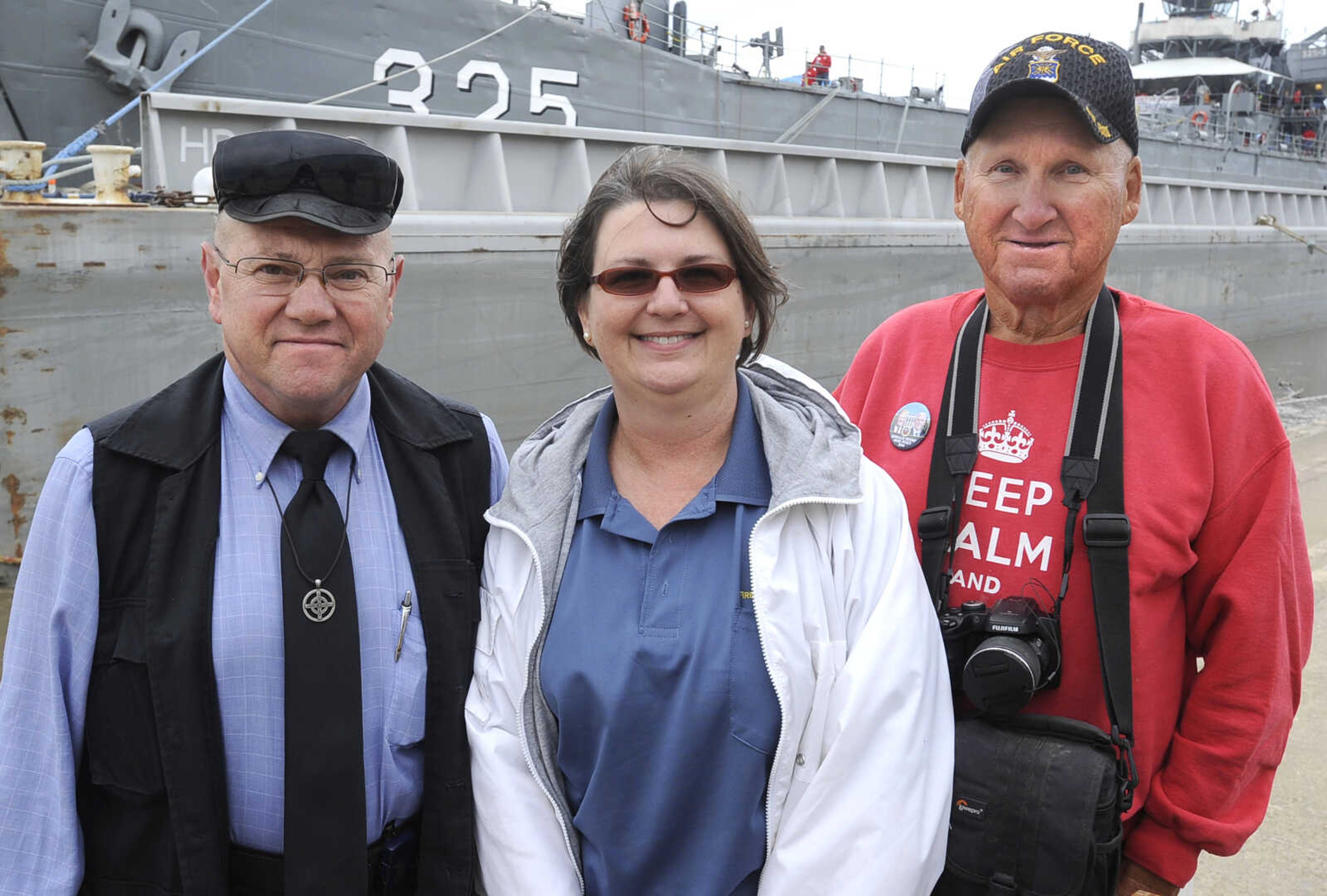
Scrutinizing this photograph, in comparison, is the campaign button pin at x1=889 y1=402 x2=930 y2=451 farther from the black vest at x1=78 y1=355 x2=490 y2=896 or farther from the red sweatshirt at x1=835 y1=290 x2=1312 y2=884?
the black vest at x1=78 y1=355 x2=490 y2=896

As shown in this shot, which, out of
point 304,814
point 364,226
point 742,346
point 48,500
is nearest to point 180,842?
point 304,814

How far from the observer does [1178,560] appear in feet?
6.57

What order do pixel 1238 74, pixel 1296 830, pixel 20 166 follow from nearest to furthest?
pixel 1296 830 → pixel 20 166 → pixel 1238 74

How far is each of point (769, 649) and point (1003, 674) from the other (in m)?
0.49

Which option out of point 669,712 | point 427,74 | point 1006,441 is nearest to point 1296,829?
point 1006,441

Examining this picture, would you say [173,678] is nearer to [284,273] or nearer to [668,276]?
[284,273]

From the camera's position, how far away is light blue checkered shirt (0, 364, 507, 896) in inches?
71.2

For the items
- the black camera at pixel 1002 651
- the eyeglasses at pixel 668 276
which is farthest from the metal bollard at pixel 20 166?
the black camera at pixel 1002 651

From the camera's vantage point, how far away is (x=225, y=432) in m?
2.04

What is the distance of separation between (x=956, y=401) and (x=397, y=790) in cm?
146

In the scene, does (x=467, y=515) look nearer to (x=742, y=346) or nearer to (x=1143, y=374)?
(x=742, y=346)

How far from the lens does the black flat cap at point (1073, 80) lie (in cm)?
200

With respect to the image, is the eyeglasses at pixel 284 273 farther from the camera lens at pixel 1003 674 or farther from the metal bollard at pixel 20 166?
the metal bollard at pixel 20 166

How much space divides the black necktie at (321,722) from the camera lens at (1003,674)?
3.95ft
